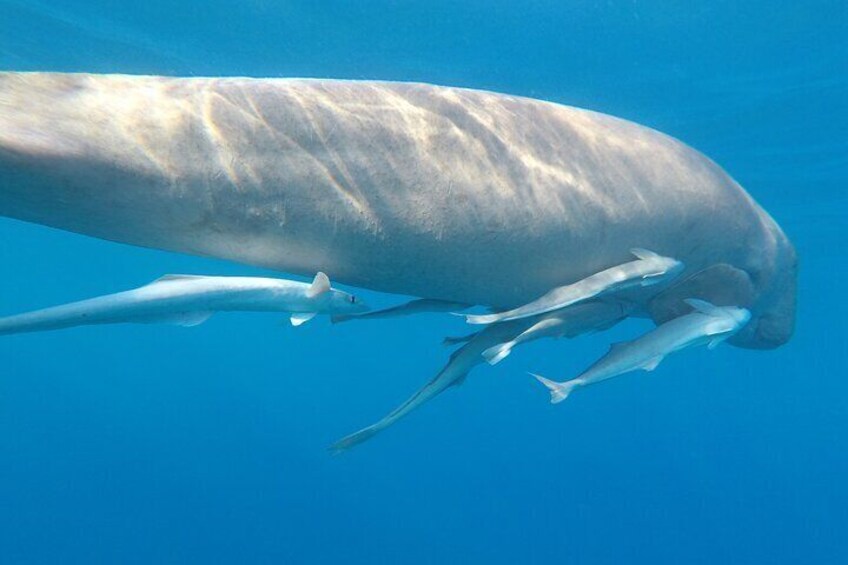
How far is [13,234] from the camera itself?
92.0 ft

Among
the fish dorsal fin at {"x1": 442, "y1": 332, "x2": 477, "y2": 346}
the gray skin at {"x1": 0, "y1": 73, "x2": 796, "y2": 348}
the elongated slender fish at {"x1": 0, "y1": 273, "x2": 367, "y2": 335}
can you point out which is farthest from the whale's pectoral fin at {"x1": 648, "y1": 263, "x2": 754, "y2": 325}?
the elongated slender fish at {"x1": 0, "y1": 273, "x2": 367, "y2": 335}

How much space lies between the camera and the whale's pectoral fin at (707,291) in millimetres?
4273

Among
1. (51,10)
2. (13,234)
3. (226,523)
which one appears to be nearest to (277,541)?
(226,523)

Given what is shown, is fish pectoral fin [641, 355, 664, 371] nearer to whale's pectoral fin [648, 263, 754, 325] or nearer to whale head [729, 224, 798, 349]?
whale's pectoral fin [648, 263, 754, 325]

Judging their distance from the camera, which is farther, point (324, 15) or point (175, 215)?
point (324, 15)

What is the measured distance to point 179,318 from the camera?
11.4 feet

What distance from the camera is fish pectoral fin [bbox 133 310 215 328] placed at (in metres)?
3.45

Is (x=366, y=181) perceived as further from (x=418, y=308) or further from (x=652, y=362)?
(x=652, y=362)

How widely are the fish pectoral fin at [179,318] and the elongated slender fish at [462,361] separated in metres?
1.02

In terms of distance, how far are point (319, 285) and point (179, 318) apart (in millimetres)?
805

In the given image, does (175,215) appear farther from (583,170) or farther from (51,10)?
(51,10)

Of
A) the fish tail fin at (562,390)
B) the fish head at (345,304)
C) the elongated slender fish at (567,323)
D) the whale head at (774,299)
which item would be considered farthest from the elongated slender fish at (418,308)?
the whale head at (774,299)

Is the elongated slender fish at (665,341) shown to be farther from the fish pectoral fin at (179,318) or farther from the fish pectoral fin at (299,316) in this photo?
the fish pectoral fin at (179,318)

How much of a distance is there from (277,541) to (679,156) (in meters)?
26.8
